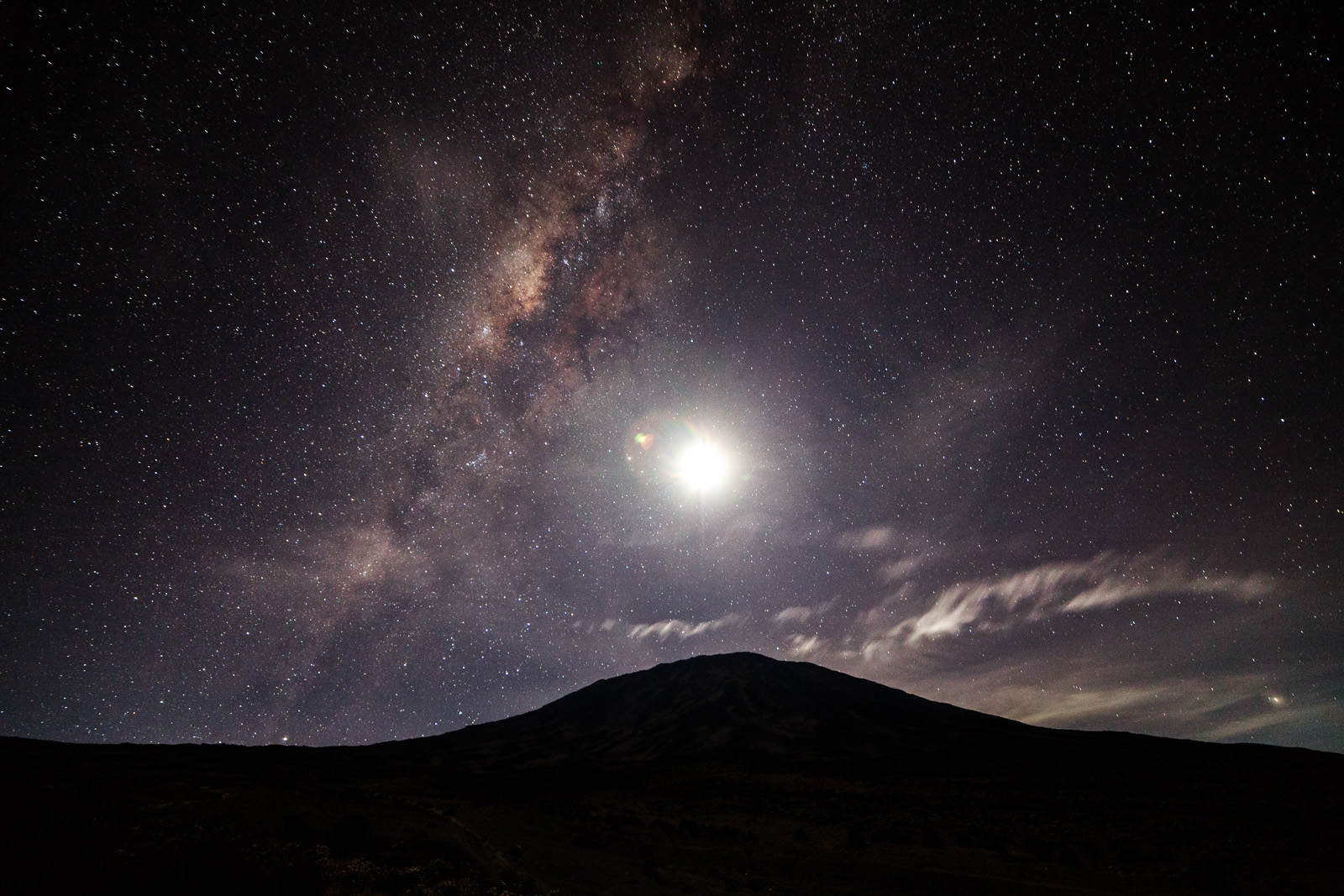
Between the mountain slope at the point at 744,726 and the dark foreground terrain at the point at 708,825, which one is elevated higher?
the mountain slope at the point at 744,726

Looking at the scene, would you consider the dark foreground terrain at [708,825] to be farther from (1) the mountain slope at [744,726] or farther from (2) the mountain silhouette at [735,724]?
(2) the mountain silhouette at [735,724]

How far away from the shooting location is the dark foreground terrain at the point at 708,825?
9.65 m

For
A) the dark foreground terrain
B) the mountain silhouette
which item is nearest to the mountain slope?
the mountain silhouette

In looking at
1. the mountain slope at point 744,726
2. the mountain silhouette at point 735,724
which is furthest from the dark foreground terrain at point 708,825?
the mountain silhouette at point 735,724

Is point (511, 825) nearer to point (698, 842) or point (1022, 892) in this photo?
point (698, 842)

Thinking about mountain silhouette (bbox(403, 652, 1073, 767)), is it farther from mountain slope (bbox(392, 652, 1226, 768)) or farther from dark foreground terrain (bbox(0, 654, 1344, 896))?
dark foreground terrain (bbox(0, 654, 1344, 896))

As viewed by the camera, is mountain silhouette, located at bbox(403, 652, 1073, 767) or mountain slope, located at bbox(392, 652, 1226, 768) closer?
mountain slope, located at bbox(392, 652, 1226, 768)

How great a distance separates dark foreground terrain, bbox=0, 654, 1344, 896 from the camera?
9648 millimetres

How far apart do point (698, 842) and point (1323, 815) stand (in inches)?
1007

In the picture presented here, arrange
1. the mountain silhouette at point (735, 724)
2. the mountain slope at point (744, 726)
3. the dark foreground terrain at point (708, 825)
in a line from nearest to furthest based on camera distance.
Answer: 1. the dark foreground terrain at point (708, 825)
2. the mountain slope at point (744, 726)
3. the mountain silhouette at point (735, 724)

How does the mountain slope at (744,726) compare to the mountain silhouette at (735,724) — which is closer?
the mountain slope at (744,726)

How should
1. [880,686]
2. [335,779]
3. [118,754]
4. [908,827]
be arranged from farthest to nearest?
[880,686] < [118,754] < [335,779] < [908,827]

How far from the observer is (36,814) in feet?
28.3

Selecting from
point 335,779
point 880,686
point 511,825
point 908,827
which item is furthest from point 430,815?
point 880,686
